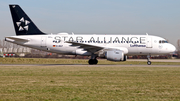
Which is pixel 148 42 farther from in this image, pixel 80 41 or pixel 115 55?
pixel 80 41

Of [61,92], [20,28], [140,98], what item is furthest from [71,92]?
[20,28]

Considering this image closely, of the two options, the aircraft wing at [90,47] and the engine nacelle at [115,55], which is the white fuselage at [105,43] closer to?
the aircraft wing at [90,47]

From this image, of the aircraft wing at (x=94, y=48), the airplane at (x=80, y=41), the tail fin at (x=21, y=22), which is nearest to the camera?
the aircraft wing at (x=94, y=48)

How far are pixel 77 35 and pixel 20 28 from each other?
757 centimetres

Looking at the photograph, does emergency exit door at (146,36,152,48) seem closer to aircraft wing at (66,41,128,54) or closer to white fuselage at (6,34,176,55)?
white fuselage at (6,34,176,55)

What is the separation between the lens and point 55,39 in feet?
109

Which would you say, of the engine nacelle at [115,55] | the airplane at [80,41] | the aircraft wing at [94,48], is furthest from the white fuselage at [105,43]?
the engine nacelle at [115,55]

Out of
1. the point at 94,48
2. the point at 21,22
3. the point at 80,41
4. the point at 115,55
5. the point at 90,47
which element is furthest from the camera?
the point at 21,22

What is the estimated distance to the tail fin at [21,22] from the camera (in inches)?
1315

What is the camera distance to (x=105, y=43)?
3262cm

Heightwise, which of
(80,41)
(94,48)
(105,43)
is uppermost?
(80,41)

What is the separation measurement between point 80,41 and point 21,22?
27.1 feet

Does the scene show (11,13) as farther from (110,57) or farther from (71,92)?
(71,92)

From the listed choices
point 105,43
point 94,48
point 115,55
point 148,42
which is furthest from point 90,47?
point 148,42
